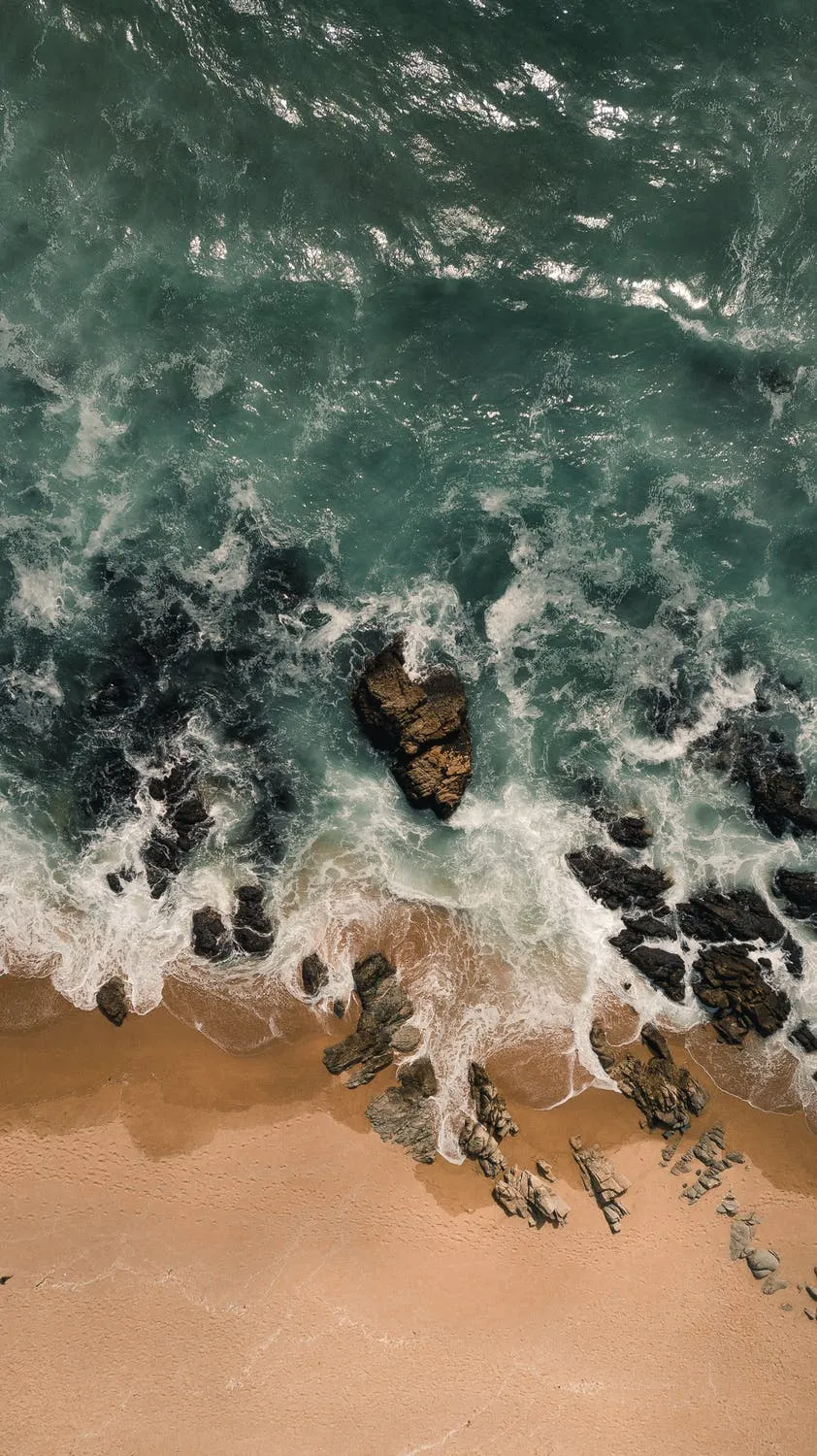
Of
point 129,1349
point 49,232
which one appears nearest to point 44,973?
point 129,1349

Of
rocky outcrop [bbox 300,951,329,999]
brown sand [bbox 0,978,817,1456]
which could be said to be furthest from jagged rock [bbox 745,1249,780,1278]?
rocky outcrop [bbox 300,951,329,999]

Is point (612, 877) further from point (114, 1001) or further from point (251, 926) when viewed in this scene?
point (114, 1001)

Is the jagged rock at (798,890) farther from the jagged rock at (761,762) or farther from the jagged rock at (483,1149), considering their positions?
the jagged rock at (483,1149)

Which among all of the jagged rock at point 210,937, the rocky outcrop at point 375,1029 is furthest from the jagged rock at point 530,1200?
the jagged rock at point 210,937

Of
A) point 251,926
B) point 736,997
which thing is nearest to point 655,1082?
point 736,997

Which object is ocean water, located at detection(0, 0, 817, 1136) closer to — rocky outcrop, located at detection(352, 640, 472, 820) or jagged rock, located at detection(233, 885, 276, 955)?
jagged rock, located at detection(233, 885, 276, 955)

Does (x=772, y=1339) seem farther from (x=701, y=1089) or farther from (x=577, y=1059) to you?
(x=577, y=1059)
